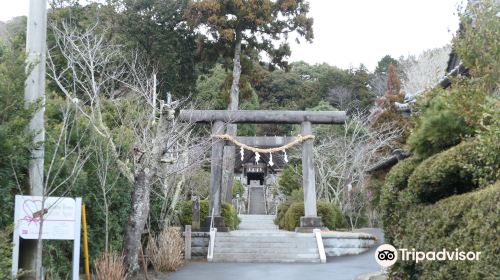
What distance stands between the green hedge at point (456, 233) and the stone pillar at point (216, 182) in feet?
35.1

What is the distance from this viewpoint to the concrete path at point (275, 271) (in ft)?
41.6

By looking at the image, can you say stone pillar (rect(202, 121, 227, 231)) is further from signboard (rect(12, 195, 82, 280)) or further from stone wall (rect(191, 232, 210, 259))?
signboard (rect(12, 195, 82, 280))

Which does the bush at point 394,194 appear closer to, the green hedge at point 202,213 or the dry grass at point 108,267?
the dry grass at point 108,267

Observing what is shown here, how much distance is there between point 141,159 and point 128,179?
0.83 meters

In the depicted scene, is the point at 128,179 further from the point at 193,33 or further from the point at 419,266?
the point at 193,33

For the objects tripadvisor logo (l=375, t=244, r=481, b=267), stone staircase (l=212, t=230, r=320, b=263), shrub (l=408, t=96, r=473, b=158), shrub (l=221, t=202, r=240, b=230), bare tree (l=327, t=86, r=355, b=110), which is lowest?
stone staircase (l=212, t=230, r=320, b=263)

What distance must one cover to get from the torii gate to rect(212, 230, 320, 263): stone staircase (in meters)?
0.96

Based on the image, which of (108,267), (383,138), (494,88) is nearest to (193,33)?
(383,138)

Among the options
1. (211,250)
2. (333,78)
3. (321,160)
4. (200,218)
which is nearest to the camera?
(211,250)

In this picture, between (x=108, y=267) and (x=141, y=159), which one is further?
(x=141, y=159)

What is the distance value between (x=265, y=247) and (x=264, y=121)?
15.4 ft

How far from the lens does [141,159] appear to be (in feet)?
36.1

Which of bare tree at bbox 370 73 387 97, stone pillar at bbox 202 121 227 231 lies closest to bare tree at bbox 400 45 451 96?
bare tree at bbox 370 73 387 97

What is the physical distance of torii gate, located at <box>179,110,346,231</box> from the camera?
18.5m
